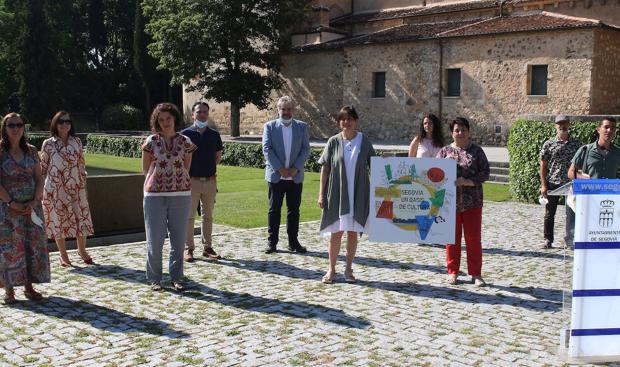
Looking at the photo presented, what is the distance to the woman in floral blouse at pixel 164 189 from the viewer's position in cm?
644

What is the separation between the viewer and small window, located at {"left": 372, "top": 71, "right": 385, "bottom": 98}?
32.5 meters

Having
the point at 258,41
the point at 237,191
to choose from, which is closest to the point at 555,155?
the point at 237,191

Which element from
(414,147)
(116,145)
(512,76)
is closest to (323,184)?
(414,147)

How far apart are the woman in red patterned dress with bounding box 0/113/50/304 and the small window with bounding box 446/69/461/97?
25912 mm

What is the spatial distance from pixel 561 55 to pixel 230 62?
17679mm

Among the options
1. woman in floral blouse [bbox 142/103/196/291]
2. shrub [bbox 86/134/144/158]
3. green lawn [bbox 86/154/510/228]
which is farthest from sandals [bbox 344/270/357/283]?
shrub [bbox 86/134/144/158]

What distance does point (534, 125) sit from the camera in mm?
14438

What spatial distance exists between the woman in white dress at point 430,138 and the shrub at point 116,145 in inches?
845

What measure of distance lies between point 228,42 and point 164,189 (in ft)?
91.9

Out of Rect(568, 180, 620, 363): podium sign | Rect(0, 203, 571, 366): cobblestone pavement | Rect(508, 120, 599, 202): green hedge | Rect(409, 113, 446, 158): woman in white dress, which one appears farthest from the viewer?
Rect(508, 120, 599, 202): green hedge

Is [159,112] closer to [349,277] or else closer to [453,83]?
[349,277]

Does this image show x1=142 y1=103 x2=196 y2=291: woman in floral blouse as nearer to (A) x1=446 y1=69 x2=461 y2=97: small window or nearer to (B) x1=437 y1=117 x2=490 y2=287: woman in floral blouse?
(B) x1=437 y1=117 x2=490 y2=287: woman in floral blouse

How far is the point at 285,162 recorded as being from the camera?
28.3 ft

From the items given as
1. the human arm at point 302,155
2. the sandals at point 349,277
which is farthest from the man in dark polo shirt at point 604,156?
the human arm at point 302,155
